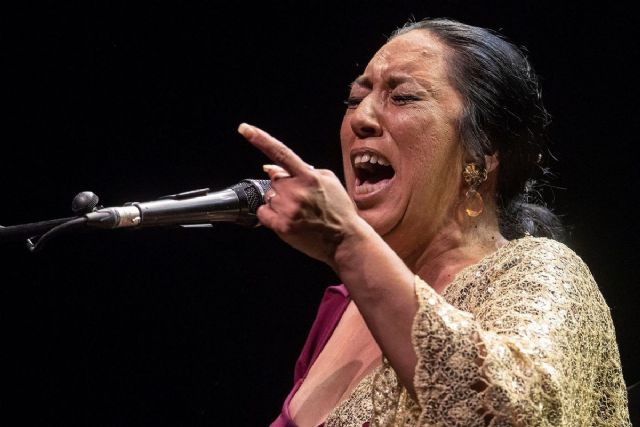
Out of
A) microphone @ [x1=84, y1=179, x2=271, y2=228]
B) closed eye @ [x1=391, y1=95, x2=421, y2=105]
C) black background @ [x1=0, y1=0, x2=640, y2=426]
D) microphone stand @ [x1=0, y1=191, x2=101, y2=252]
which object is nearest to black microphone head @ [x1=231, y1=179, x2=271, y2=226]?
microphone @ [x1=84, y1=179, x2=271, y2=228]

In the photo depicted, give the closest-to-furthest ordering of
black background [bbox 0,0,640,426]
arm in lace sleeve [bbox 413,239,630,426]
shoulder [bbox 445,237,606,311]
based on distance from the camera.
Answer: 1. arm in lace sleeve [bbox 413,239,630,426]
2. shoulder [bbox 445,237,606,311]
3. black background [bbox 0,0,640,426]

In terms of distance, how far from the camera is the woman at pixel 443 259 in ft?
4.11

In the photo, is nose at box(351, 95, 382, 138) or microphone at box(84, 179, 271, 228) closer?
microphone at box(84, 179, 271, 228)

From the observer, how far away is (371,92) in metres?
1.99

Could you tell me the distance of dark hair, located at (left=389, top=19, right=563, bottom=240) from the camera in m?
1.94

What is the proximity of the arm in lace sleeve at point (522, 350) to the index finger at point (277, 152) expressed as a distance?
0.24 metres

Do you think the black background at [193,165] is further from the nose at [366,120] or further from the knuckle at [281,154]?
the knuckle at [281,154]

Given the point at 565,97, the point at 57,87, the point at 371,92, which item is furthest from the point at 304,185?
the point at 57,87

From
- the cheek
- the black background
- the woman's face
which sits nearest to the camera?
the woman's face

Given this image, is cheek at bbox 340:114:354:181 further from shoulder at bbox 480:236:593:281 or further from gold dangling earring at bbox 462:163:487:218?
shoulder at bbox 480:236:593:281

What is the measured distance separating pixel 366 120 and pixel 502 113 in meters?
0.32

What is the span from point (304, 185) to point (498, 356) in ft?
1.19

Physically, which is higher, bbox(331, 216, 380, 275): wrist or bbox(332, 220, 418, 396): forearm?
bbox(331, 216, 380, 275): wrist

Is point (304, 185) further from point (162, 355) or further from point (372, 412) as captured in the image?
point (162, 355)
